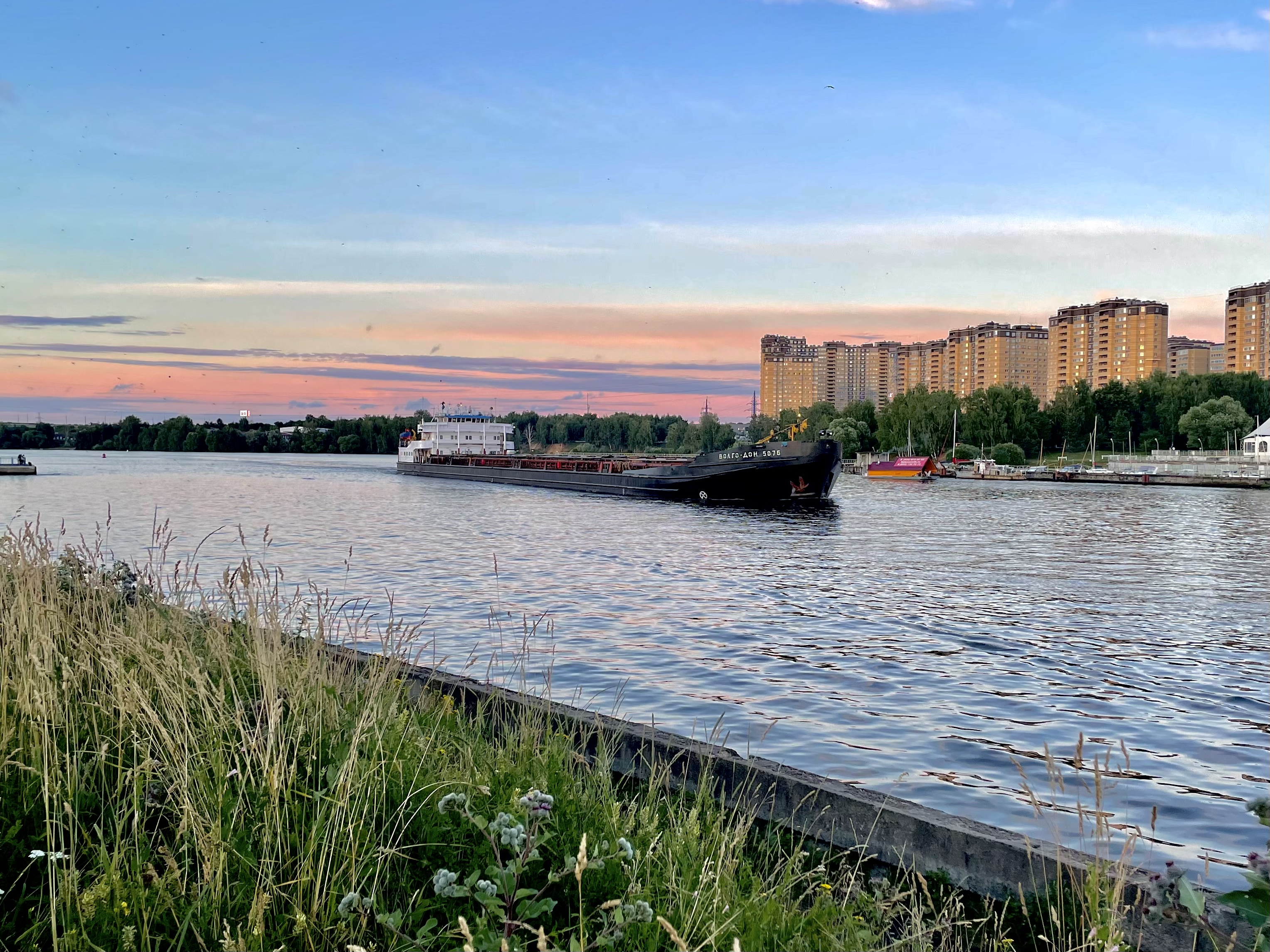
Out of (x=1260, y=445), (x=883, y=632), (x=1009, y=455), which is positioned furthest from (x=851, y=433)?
(x=883, y=632)

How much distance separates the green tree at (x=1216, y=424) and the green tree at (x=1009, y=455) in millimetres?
22872

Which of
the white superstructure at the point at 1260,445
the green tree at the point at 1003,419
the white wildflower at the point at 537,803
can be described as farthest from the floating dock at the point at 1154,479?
the white wildflower at the point at 537,803

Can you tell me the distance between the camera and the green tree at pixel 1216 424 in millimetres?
128250

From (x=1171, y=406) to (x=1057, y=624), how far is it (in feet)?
486

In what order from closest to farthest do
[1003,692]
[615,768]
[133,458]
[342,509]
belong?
[615,768] < [1003,692] < [342,509] < [133,458]

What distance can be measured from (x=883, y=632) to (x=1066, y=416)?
14377 cm

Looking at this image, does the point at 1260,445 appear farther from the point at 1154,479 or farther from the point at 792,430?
the point at 792,430

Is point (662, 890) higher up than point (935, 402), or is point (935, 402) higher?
point (935, 402)

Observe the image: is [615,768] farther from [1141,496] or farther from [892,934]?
[1141,496]

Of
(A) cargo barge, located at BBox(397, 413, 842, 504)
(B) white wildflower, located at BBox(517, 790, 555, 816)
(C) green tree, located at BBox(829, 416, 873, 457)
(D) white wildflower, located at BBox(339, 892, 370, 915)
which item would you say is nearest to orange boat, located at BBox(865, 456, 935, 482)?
(C) green tree, located at BBox(829, 416, 873, 457)

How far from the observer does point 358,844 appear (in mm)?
3766

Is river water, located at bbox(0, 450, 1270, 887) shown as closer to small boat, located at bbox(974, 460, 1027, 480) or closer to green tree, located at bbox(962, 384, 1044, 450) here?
small boat, located at bbox(974, 460, 1027, 480)

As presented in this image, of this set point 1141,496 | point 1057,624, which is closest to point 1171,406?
point 1141,496

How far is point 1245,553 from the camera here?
102 feet
